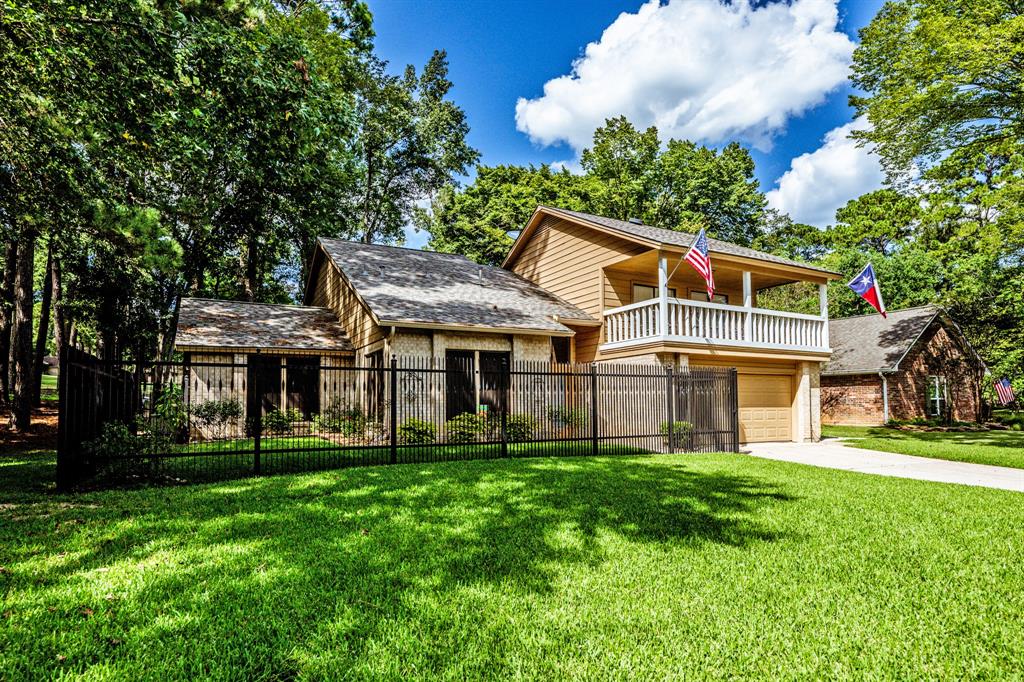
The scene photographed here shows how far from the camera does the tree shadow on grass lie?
3.15 meters

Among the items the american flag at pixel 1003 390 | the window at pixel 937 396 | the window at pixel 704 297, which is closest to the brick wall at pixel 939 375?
the window at pixel 937 396

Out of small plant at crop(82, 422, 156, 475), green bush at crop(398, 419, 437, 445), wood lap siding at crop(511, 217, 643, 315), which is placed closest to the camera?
small plant at crop(82, 422, 156, 475)

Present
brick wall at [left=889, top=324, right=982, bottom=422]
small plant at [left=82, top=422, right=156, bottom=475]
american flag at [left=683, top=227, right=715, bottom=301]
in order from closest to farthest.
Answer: small plant at [left=82, top=422, right=156, bottom=475] → american flag at [left=683, top=227, right=715, bottom=301] → brick wall at [left=889, top=324, right=982, bottom=422]

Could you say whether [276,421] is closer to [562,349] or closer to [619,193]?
[562,349]

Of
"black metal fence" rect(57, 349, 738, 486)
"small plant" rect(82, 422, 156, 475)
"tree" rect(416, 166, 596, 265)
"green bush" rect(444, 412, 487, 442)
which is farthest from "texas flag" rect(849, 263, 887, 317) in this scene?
"tree" rect(416, 166, 596, 265)

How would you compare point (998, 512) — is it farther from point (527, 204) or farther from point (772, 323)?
point (527, 204)

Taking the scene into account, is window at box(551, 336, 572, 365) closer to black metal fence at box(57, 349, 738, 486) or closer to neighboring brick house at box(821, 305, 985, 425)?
black metal fence at box(57, 349, 738, 486)

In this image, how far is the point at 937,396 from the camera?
2334cm

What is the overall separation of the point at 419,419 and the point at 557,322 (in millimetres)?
5835

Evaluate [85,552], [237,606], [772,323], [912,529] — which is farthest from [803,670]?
[772,323]

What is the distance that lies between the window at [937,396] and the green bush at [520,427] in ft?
72.6

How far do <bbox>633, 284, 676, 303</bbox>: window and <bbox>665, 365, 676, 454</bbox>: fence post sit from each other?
5905 millimetres

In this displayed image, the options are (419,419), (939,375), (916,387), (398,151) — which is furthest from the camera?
(398,151)

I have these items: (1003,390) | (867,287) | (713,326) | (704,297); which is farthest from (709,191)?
(713,326)
